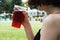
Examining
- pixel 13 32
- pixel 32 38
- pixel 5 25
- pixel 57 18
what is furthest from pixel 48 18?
pixel 5 25

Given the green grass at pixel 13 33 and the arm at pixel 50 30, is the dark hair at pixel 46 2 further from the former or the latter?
the green grass at pixel 13 33

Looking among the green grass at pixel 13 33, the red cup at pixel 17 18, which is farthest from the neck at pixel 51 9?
the green grass at pixel 13 33

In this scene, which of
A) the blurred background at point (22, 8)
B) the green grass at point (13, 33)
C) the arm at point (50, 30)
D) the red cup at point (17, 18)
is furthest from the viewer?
the green grass at point (13, 33)

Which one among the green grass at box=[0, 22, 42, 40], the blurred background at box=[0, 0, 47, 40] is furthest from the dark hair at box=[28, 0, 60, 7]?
the green grass at box=[0, 22, 42, 40]

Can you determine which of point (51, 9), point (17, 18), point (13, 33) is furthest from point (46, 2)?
point (13, 33)

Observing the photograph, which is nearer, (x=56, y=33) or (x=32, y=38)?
(x=56, y=33)

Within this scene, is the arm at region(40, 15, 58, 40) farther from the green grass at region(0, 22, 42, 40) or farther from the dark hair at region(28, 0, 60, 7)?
the green grass at region(0, 22, 42, 40)

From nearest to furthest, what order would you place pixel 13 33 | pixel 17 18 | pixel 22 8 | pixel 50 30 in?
pixel 50 30, pixel 17 18, pixel 22 8, pixel 13 33

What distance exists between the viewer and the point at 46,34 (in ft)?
1.55

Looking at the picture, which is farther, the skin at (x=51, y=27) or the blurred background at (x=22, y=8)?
the blurred background at (x=22, y=8)

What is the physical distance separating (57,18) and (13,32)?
2.91 metres

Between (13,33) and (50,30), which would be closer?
(50,30)

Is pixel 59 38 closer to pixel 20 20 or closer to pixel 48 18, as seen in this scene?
pixel 48 18

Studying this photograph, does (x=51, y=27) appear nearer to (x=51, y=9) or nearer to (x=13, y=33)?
(x=51, y=9)
